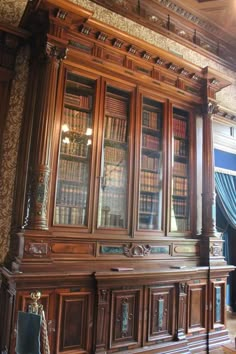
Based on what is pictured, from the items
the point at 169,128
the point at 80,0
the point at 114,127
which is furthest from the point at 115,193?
the point at 80,0

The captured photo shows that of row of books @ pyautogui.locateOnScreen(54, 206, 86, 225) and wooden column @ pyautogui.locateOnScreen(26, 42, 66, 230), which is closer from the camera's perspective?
wooden column @ pyautogui.locateOnScreen(26, 42, 66, 230)

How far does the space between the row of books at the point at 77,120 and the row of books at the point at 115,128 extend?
0.75 feet

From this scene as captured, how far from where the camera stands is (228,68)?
17.2 ft

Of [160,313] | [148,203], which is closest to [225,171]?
[148,203]

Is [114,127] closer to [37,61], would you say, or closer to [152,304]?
[37,61]

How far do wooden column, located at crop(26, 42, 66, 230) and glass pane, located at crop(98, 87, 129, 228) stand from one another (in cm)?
65

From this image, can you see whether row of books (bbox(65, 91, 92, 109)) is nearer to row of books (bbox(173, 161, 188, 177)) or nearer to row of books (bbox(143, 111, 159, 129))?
row of books (bbox(143, 111, 159, 129))

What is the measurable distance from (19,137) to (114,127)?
3.24ft

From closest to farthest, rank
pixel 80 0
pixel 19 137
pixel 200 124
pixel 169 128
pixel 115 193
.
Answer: pixel 19 137 < pixel 115 193 < pixel 80 0 < pixel 169 128 < pixel 200 124

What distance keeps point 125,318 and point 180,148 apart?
6.71 feet

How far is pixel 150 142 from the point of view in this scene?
3.70 meters

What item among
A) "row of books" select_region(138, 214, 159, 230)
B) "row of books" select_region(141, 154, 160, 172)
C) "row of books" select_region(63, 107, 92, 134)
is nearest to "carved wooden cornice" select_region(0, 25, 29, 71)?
"row of books" select_region(63, 107, 92, 134)

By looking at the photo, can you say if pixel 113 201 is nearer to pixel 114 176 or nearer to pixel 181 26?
pixel 114 176

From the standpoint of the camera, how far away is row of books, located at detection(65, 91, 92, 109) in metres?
3.20
